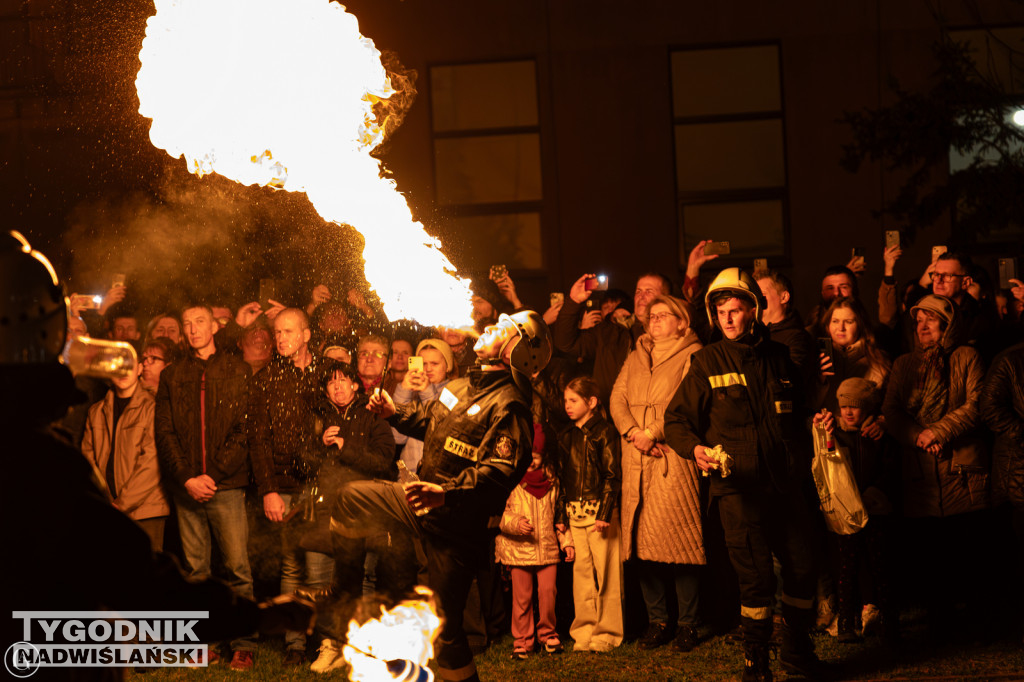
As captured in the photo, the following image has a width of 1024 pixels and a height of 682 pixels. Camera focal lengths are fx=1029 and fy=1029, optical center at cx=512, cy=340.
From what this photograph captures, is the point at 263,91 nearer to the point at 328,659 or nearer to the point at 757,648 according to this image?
the point at 328,659

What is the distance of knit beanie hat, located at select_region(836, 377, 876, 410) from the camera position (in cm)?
716

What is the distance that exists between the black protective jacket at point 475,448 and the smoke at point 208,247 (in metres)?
3.69

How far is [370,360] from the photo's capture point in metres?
7.63

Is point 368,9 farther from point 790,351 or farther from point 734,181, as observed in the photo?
point 790,351

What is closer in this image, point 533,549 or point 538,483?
point 533,549

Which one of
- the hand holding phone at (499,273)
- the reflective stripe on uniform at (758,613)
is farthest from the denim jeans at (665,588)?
the hand holding phone at (499,273)

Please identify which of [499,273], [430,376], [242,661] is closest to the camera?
[242,661]

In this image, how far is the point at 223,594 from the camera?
3.28 m

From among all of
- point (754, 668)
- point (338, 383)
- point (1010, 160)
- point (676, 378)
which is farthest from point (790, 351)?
point (1010, 160)

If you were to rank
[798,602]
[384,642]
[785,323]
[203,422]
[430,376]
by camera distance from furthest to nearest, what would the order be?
1. [430,376]
2. [203,422]
3. [785,323]
4. [798,602]
5. [384,642]

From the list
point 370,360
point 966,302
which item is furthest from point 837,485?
point 370,360

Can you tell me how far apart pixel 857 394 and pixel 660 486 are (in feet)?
4.96

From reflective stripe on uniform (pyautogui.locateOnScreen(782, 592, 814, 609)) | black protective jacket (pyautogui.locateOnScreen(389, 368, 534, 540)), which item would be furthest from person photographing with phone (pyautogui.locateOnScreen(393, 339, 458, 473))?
reflective stripe on uniform (pyautogui.locateOnScreen(782, 592, 814, 609))

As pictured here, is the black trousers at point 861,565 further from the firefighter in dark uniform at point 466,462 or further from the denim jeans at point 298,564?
the denim jeans at point 298,564
